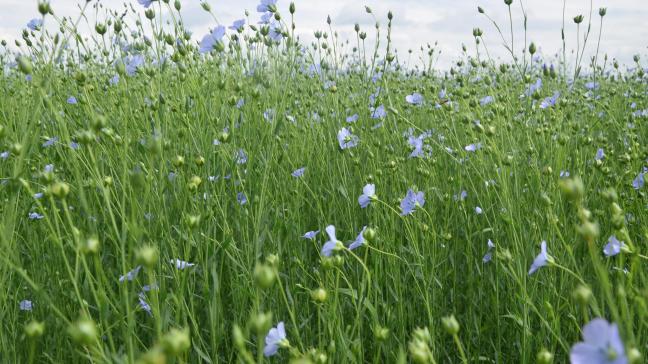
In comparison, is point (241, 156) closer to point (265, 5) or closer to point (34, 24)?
point (265, 5)

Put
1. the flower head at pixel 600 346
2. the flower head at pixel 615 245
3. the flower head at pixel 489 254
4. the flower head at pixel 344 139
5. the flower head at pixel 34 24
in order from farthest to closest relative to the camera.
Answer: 1. the flower head at pixel 34 24
2. the flower head at pixel 344 139
3. the flower head at pixel 489 254
4. the flower head at pixel 615 245
5. the flower head at pixel 600 346

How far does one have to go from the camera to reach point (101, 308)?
42.3 inches

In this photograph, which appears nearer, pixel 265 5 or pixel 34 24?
pixel 265 5

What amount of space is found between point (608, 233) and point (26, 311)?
1799mm

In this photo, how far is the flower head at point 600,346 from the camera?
60 centimetres

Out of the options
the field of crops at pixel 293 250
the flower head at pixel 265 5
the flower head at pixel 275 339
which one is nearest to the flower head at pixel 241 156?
the field of crops at pixel 293 250

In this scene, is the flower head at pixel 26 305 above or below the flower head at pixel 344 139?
below

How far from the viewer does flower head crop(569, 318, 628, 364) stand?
60cm

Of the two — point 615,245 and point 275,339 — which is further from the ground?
point 615,245

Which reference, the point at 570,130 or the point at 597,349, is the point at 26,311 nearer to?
the point at 597,349

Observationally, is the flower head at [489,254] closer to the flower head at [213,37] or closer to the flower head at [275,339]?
the flower head at [275,339]

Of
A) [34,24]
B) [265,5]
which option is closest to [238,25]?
[265,5]

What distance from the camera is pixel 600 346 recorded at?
0.62m

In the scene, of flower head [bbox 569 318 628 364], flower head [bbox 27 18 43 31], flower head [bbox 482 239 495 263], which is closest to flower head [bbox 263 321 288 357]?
flower head [bbox 569 318 628 364]
